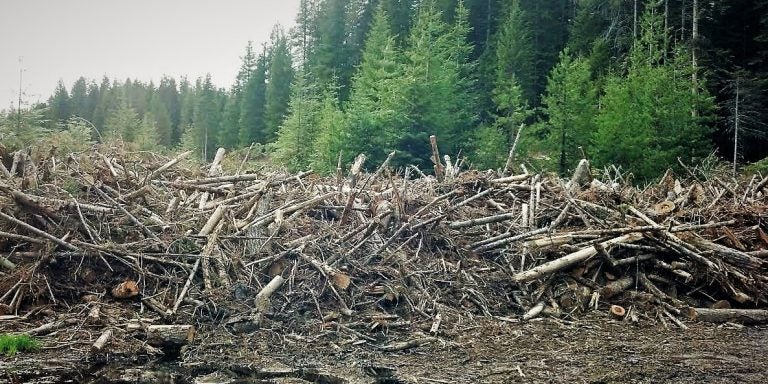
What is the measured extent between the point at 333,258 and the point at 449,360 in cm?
219

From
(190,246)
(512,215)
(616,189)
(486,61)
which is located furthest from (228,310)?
(486,61)

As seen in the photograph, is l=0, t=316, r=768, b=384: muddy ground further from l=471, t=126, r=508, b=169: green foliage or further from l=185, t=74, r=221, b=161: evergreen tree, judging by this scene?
l=185, t=74, r=221, b=161: evergreen tree

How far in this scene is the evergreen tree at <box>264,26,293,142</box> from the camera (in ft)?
138

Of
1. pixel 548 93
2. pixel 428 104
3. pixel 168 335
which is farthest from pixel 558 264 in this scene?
pixel 548 93

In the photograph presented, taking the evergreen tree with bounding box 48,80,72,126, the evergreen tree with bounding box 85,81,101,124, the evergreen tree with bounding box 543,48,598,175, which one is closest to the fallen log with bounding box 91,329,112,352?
the evergreen tree with bounding box 543,48,598,175

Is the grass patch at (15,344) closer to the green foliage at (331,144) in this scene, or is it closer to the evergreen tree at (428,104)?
the green foliage at (331,144)

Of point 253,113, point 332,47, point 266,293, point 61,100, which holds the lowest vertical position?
point 266,293

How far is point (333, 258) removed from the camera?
6.75 meters

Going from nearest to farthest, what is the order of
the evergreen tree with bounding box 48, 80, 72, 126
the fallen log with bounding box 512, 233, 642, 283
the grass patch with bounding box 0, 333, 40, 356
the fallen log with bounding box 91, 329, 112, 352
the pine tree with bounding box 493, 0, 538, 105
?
the grass patch with bounding box 0, 333, 40, 356
the fallen log with bounding box 91, 329, 112, 352
the fallen log with bounding box 512, 233, 642, 283
the pine tree with bounding box 493, 0, 538, 105
the evergreen tree with bounding box 48, 80, 72, 126

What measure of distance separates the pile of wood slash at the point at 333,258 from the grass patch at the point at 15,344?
319 millimetres

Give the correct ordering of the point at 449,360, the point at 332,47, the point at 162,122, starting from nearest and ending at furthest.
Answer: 1. the point at 449,360
2. the point at 332,47
3. the point at 162,122

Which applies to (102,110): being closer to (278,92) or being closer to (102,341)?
(278,92)

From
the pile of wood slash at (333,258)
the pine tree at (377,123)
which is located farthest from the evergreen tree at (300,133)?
the pile of wood slash at (333,258)

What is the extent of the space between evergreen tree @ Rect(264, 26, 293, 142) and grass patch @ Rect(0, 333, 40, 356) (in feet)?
119
